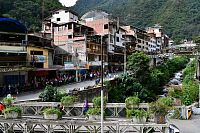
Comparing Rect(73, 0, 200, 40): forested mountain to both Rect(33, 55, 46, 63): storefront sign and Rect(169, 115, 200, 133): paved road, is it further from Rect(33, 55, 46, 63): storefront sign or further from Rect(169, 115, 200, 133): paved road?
Rect(169, 115, 200, 133): paved road

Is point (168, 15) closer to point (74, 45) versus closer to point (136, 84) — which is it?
point (74, 45)

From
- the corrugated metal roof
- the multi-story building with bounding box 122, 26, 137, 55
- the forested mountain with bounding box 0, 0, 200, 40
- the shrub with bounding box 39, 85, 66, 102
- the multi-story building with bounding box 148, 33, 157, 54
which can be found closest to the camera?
the shrub with bounding box 39, 85, 66, 102

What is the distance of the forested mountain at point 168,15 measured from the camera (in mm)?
178750

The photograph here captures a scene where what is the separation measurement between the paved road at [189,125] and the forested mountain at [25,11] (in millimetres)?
58197

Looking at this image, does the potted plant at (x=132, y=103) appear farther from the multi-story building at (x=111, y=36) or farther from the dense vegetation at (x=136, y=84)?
the multi-story building at (x=111, y=36)

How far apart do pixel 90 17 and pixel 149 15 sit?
96.9 m

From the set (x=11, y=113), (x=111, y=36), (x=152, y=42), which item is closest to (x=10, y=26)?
(x=11, y=113)

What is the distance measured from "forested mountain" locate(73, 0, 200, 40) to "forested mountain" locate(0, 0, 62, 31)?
9340cm

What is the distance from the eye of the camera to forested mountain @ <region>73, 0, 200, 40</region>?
586 feet

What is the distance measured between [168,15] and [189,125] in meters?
163

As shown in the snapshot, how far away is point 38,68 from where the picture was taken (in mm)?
48688

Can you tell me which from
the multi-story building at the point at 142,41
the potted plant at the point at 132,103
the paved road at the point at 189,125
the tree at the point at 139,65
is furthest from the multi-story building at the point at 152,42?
the potted plant at the point at 132,103

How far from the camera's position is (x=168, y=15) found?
185 meters

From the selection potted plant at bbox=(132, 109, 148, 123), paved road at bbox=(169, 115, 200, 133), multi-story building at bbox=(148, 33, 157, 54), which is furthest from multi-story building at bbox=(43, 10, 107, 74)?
multi-story building at bbox=(148, 33, 157, 54)
